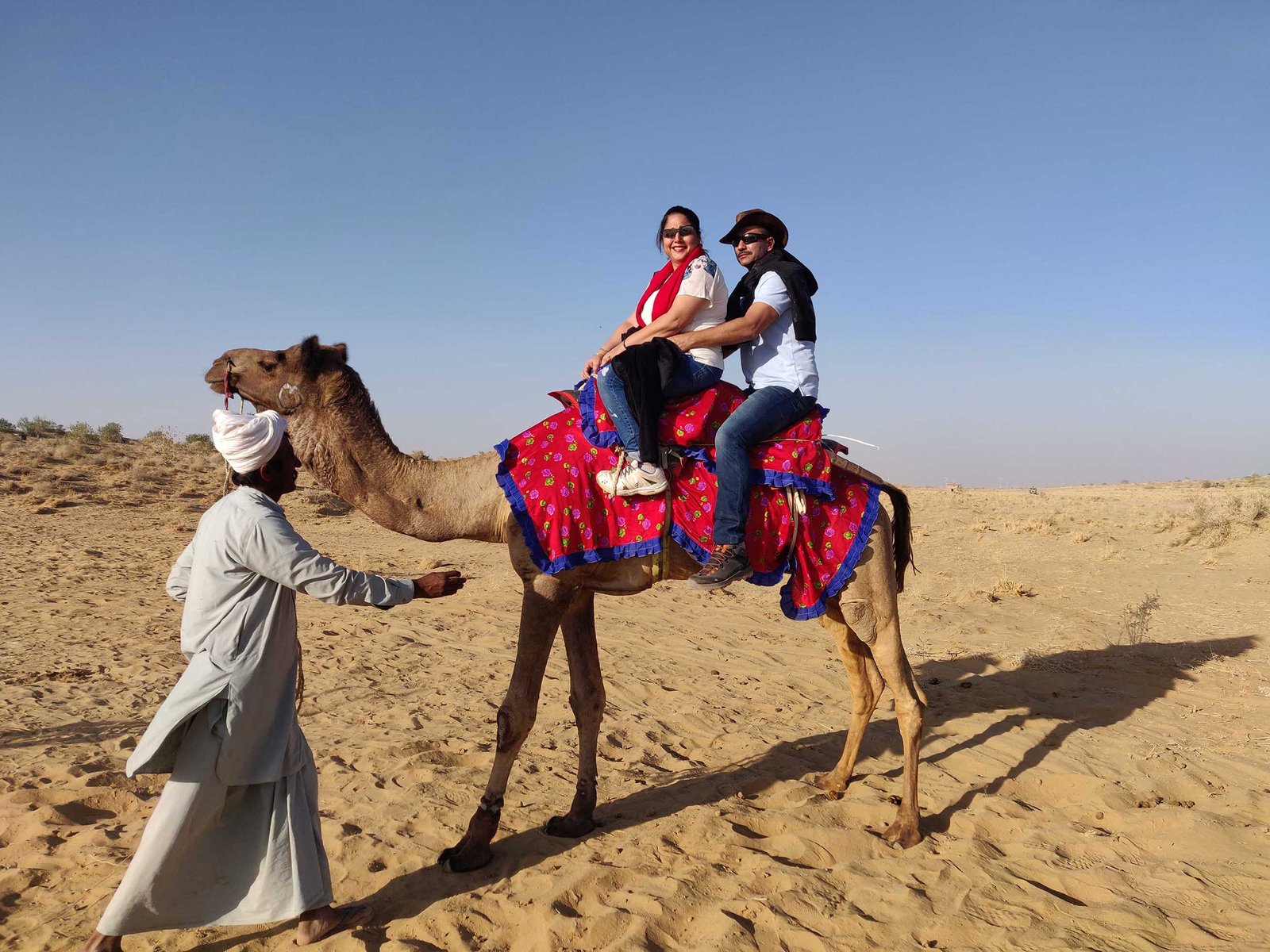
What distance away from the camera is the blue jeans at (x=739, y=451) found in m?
4.39

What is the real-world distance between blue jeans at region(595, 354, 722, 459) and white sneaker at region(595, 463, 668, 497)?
0.30ft

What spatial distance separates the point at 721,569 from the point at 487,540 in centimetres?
127

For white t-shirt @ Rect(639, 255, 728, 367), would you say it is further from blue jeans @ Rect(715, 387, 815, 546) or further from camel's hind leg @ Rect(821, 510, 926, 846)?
camel's hind leg @ Rect(821, 510, 926, 846)

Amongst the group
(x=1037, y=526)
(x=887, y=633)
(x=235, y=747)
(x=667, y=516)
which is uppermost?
(x=667, y=516)

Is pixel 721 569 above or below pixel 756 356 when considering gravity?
below

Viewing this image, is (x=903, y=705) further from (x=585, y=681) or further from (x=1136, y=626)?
(x=1136, y=626)

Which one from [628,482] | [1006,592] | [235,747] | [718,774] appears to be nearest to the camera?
[235,747]

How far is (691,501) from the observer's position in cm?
450

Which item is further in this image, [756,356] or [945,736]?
[945,736]

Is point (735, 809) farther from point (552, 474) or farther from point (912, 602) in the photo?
point (912, 602)

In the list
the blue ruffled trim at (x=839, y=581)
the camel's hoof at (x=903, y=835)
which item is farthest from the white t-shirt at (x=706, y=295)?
the camel's hoof at (x=903, y=835)

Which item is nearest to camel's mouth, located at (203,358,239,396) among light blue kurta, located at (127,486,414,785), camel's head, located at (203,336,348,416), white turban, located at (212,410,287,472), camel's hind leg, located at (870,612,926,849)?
camel's head, located at (203,336,348,416)

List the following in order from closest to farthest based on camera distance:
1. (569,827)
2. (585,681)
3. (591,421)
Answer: (591,421)
(569,827)
(585,681)

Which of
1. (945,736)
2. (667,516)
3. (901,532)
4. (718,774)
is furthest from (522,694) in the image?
(945,736)
